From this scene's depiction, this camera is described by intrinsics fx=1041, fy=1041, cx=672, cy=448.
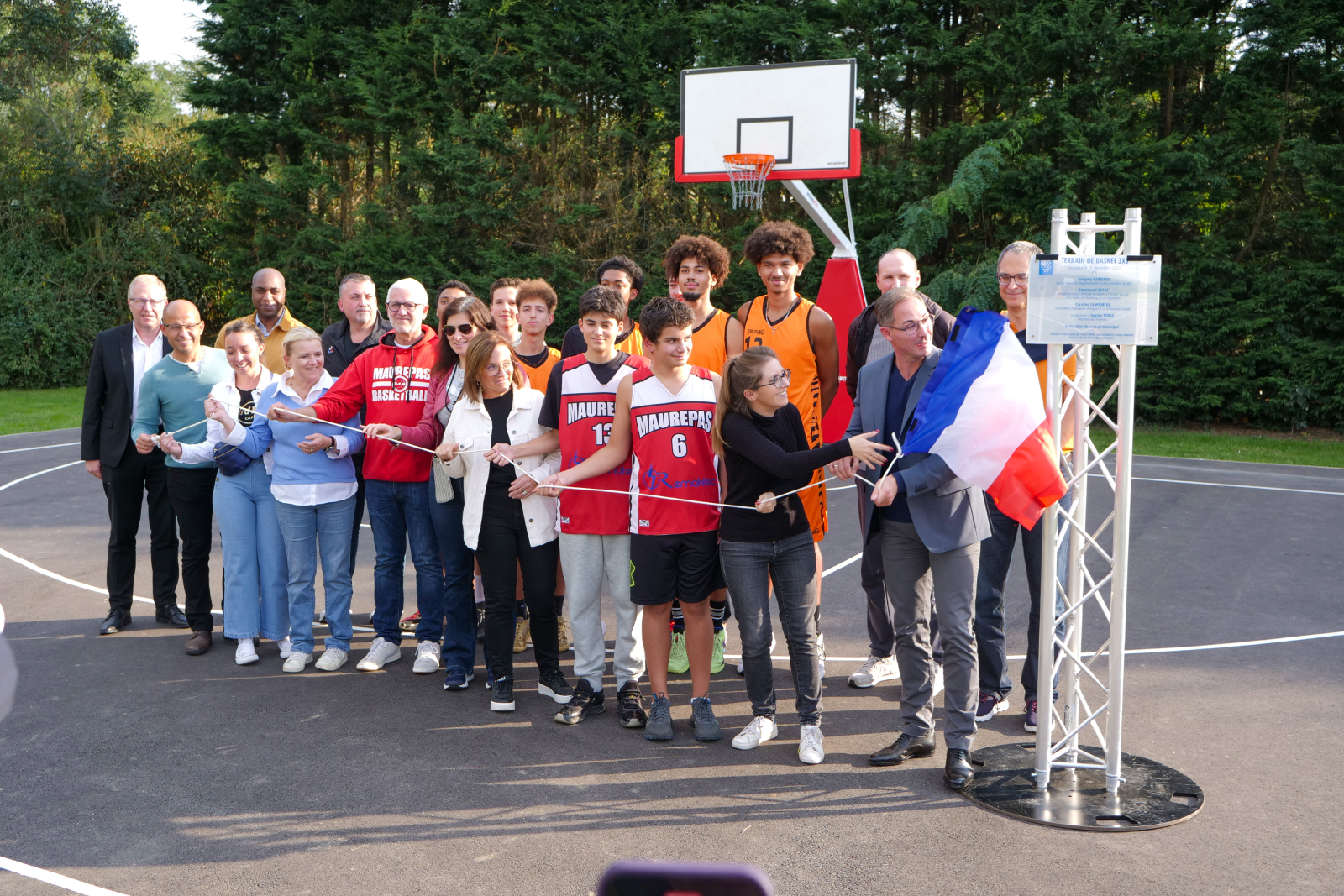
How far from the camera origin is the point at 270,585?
6211 mm

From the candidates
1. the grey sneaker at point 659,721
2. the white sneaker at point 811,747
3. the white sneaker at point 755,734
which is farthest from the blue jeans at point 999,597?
the grey sneaker at point 659,721

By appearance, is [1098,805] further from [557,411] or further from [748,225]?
[748,225]

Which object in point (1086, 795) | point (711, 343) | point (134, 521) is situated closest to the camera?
point (1086, 795)

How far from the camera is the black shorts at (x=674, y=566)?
495cm

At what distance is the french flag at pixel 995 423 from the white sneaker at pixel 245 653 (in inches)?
163

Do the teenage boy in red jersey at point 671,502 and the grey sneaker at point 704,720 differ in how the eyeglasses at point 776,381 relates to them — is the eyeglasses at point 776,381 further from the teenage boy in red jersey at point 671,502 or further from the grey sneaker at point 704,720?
the grey sneaker at point 704,720

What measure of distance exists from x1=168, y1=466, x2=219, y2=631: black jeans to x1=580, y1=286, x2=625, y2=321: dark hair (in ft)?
9.43

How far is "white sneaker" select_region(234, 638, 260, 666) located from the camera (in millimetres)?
6164

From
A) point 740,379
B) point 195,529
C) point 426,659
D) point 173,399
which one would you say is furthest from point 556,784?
point 173,399

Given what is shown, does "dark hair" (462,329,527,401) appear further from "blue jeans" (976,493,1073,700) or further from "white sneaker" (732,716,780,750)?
"blue jeans" (976,493,1073,700)

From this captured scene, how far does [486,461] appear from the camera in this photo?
5.44 metres

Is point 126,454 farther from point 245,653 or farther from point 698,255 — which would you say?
point 698,255

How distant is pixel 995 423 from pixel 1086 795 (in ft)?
5.35

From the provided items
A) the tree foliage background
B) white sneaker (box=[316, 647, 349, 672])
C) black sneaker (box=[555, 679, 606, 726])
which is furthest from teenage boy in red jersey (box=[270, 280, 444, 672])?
the tree foliage background
